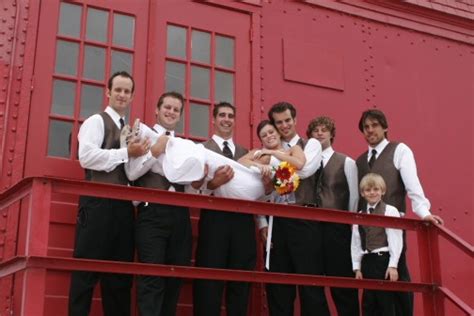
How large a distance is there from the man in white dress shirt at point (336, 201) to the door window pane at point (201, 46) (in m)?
1.30

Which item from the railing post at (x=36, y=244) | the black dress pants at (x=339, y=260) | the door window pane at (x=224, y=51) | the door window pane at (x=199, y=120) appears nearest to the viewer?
the railing post at (x=36, y=244)

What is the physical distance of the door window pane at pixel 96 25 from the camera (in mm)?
5668

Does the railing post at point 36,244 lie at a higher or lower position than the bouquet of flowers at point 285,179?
lower

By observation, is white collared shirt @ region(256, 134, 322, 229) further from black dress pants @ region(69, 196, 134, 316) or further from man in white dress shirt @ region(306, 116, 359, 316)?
black dress pants @ region(69, 196, 134, 316)

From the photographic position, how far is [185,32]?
607 cm

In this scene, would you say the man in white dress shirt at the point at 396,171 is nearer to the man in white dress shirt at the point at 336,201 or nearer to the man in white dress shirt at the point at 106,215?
the man in white dress shirt at the point at 336,201

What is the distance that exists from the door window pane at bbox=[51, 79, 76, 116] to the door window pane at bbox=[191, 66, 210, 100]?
41.8 inches

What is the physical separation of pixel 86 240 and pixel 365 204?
82.8 inches

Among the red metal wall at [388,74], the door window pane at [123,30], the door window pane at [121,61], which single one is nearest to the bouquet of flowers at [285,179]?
the red metal wall at [388,74]

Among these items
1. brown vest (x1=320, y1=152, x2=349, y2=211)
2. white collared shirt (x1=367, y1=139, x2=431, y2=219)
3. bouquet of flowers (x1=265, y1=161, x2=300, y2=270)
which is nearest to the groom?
bouquet of flowers (x1=265, y1=161, x2=300, y2=270)

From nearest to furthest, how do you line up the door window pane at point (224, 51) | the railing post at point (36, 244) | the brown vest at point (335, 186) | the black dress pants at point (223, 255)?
1. the railing post at point (36, 244)
2. the black dress pants at point (223, 255)
3. the brown vest at point (335, 186)
4. the door window pane at point (224, 51)

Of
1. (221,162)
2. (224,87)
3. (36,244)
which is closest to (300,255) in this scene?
(221,162)

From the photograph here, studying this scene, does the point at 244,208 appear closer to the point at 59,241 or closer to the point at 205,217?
the point at 205,217

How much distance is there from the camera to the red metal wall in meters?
6.40
